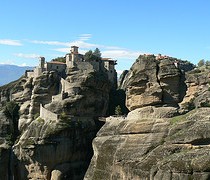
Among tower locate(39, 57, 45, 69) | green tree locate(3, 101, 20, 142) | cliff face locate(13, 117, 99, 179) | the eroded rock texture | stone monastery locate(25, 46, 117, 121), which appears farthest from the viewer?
tower locate(39, 57, 45, 69)

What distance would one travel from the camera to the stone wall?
6388cm

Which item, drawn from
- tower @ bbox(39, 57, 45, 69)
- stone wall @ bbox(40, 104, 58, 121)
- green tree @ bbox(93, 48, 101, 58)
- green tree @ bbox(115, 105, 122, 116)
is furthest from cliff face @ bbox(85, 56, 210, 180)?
green tree @ bbox(93, 48, 101, 58)

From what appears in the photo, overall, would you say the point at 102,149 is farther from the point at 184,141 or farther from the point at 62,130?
the point at 62,130

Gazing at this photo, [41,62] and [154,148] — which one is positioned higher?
[41,62]

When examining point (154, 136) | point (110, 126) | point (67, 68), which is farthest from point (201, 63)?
point (154, 136)

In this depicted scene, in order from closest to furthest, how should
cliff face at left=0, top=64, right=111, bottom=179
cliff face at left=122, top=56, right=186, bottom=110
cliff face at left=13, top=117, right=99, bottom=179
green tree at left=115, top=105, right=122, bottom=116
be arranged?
cliff face at left=122, top=56, right=186, bottom=110 < cliff face at left=13, top=117, right=99, bottom=179 < cliff face at left=0, top=64, right=111, bottom=179 < green tree at left=115, top=105, right=122, bottom=116

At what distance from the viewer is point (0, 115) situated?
74375 millimetres

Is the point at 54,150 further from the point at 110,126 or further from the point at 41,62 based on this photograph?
the point at 110,126

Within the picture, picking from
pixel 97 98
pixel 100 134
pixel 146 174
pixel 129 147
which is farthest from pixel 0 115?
pixel 146 174

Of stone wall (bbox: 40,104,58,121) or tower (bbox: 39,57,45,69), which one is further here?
tower (bbox: 39,57,45,69)

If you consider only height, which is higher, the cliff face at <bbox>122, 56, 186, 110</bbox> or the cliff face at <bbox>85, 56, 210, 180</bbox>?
the cliff face at <bbox>122, 56, 186, 110</bbox>

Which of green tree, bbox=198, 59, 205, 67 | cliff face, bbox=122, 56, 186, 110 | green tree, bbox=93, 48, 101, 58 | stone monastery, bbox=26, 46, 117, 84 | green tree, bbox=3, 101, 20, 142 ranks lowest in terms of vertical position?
green tree, bbox=3, 101, 20, 142

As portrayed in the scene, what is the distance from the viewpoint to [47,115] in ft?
214

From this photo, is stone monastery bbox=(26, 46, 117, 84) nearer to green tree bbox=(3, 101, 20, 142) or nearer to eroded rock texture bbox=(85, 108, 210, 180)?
green tree bbox=(3, 101, 20, 142)
